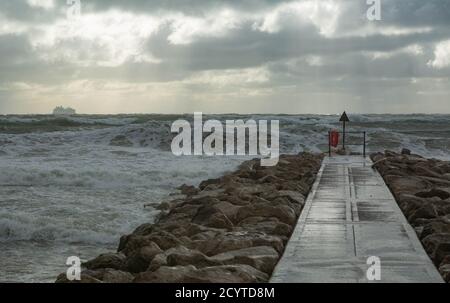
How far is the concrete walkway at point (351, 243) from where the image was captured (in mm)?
6043

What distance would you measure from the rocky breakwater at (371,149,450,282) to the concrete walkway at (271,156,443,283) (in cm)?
12

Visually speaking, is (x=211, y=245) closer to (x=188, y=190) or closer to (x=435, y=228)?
(x=435, y=228)

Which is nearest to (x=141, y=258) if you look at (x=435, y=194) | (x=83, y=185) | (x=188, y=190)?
(x=435, y=194)

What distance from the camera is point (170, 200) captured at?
14.7 meters

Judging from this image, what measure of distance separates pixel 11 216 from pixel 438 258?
24.9ft

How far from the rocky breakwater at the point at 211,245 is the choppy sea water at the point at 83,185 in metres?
0.93

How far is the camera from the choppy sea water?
973 centimetres

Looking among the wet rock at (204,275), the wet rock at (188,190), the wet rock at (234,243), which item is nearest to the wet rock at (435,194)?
the wet rock at (234,243)

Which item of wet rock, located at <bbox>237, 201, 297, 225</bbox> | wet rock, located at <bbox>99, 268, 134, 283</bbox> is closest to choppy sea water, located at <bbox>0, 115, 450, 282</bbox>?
wet rock, located at <bbox>99, 268, 134, 283</bbox>

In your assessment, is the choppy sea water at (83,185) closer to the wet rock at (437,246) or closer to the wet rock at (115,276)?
the wet rock at (115,276)
